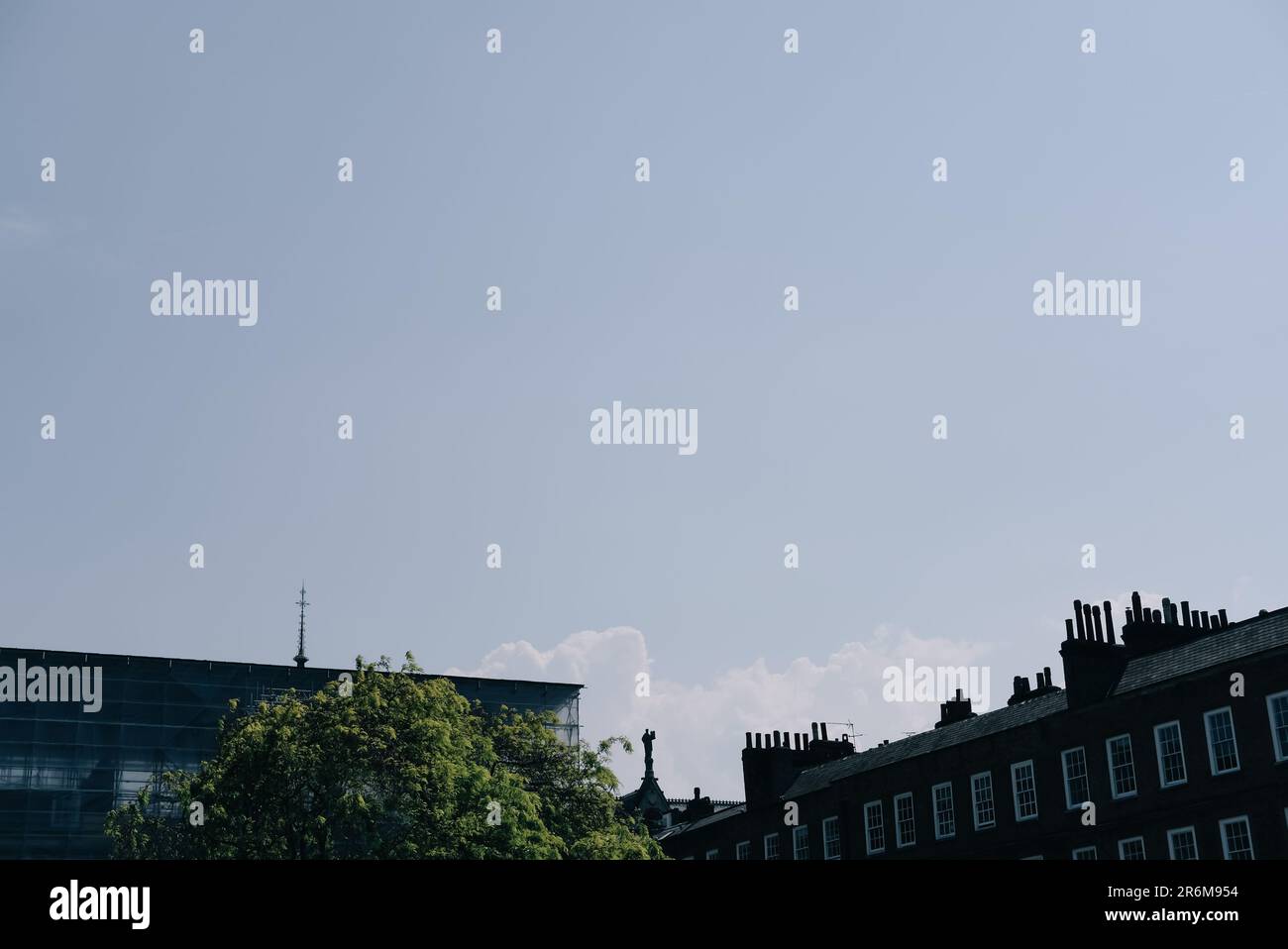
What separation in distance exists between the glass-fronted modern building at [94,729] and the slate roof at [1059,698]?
39.5 m

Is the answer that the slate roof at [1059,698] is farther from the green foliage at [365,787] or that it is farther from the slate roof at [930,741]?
the green foliage at [365,787]

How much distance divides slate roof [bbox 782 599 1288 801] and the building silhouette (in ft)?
0.27

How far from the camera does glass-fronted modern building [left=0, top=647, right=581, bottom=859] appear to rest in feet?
275

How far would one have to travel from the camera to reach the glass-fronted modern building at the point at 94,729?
275 feet

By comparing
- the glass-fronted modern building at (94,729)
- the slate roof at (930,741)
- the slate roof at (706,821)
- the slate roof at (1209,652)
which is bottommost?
the slate roof at (706,821)

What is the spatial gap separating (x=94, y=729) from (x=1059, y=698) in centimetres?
6299

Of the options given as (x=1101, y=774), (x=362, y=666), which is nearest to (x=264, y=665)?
(x=362, y=666)

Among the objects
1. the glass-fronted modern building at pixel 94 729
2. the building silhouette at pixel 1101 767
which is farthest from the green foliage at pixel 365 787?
the glass-fronted modern building at pixel 94 729

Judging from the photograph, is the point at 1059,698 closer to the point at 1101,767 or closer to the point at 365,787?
the point at 1101,767

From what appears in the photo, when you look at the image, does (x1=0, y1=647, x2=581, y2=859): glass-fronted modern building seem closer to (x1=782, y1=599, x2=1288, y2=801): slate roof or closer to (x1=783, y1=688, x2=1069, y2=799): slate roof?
(x1=783, y1=688, x2=1069, y2=799): slate roof
